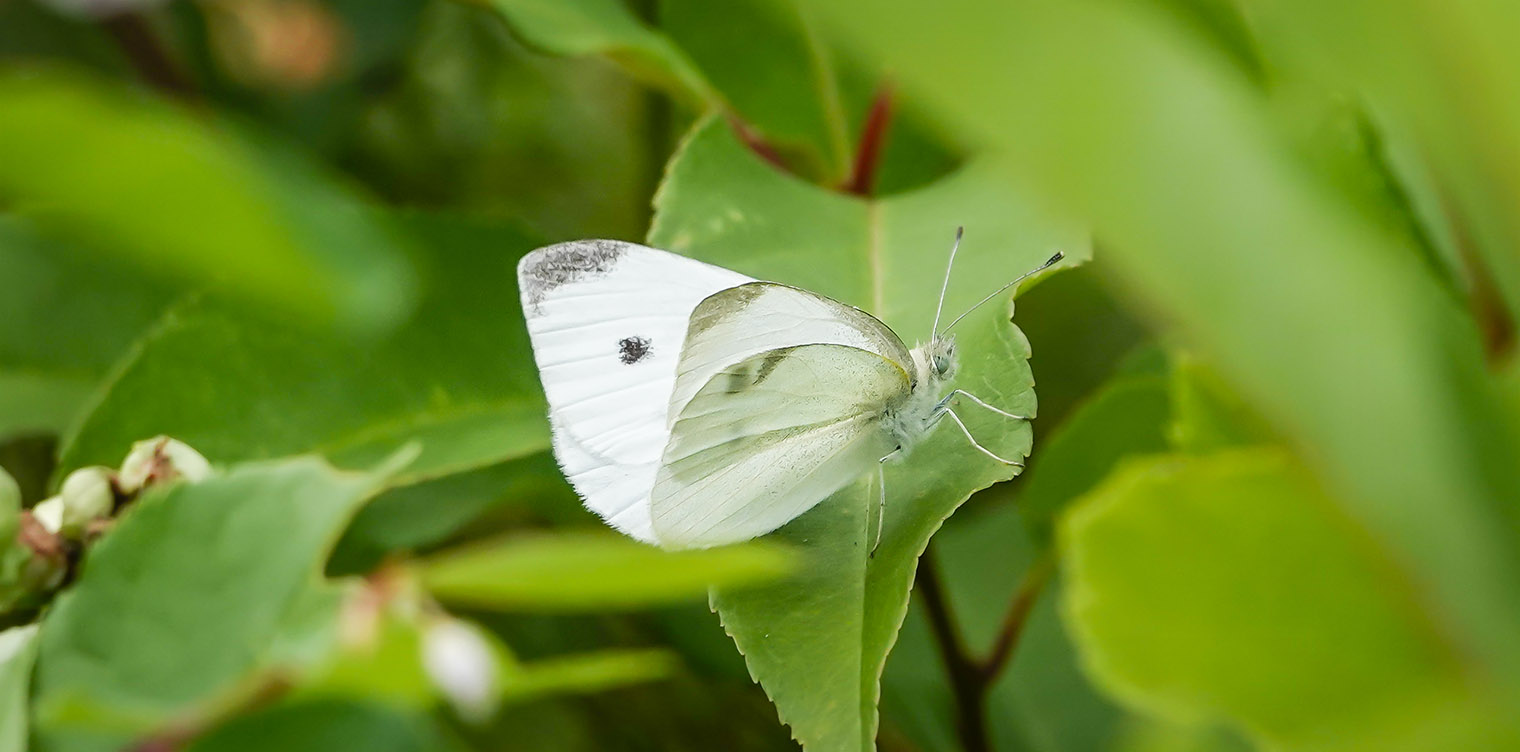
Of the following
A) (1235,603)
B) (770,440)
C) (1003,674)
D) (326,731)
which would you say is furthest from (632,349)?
(1235,603)

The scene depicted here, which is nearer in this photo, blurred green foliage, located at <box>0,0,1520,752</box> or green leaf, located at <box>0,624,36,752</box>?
blurred green foliage, located at <box>0,0,1520,752</box>

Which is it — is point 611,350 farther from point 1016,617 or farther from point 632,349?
point 1016,617

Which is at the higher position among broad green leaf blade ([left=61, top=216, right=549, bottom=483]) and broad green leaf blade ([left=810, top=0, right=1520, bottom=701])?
broad green leaf blade ([left=810, top=0, right=1520, bottom=701])

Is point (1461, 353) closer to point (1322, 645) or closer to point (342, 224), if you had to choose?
point (1322, 645)

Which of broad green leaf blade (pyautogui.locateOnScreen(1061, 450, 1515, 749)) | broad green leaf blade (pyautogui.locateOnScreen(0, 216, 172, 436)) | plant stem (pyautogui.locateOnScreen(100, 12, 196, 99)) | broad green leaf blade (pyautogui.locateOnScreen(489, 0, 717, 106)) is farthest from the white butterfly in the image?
plant stem (pyautogui.locateOnScreen(100, 12, 196, 99))

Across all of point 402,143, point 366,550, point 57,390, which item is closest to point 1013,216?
point 366,550

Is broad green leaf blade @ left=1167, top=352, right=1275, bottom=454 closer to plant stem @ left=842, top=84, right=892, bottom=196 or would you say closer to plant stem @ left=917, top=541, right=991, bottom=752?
plant stem @ left=917, top=541, right=991, bottom=752

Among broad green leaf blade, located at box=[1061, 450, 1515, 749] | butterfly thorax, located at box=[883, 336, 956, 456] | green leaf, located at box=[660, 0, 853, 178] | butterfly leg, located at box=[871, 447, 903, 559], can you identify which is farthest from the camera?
green leaf, located at box=[660, 0, 853, 178]
